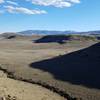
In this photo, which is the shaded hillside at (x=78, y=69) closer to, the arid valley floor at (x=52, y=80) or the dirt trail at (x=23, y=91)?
the arid valley floor at (x=52, y=80)

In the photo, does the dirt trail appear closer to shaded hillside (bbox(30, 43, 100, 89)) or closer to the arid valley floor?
the arid valley floor

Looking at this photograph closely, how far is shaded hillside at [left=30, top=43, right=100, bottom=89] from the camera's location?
32.5m

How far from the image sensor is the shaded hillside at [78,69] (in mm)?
32522

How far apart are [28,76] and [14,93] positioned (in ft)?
30.2

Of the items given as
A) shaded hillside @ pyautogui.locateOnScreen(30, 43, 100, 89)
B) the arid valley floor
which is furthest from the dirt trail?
→ shaded hillside @ pyautogui.locateOnScreen(30, 43, 100, 89)

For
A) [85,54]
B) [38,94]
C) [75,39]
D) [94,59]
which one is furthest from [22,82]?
[75,39]

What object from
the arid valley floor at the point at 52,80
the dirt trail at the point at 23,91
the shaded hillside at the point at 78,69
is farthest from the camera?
the shaded hillside at the point at 78,69

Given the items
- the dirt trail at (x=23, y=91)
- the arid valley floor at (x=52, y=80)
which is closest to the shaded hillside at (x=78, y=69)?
the arid valley floor at (x=52, y=80)

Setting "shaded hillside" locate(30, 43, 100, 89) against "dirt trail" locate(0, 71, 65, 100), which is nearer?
"dirt trail" locate(0, 71, 65, 100)

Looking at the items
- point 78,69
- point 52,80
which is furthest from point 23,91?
point 78,69

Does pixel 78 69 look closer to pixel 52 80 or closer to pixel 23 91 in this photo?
pixel 52 80

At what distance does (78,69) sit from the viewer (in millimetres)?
39312

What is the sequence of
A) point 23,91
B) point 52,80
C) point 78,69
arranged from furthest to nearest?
point 78,69, point 52,80, point 23,91

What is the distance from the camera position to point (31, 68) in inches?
1649
